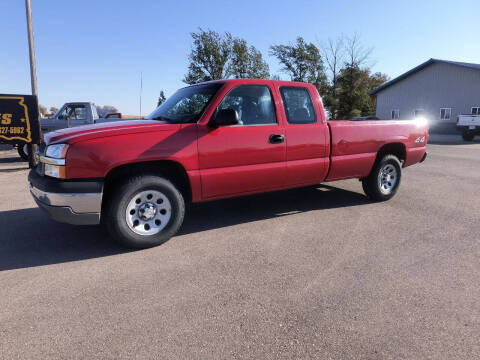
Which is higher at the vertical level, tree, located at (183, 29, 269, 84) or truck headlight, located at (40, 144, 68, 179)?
tree, located at (183, 29, 269, 84)

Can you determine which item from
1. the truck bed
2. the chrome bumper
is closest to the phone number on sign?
the chrome bumper

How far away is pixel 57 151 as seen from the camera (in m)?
3.35

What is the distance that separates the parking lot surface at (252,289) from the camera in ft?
7.07

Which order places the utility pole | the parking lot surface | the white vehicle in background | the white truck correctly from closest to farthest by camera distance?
1. the parking lot surface
2. the utility pole
3. the white truck
4. the white vehicle in background

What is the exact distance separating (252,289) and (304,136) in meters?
2.45

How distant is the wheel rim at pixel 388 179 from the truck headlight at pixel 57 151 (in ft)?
15.8

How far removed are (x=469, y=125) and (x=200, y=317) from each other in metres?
23.7

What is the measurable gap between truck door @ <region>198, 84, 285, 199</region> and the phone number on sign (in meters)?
8.12

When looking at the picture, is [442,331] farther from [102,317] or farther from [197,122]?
[197,122]

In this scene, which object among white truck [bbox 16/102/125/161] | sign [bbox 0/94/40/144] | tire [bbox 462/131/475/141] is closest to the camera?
sign [bbox 0/94/40/144]

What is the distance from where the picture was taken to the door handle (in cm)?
427

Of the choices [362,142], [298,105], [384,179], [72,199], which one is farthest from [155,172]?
[384,179]

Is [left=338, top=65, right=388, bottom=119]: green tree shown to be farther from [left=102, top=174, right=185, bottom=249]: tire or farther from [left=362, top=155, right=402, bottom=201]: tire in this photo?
[left=102, top=174, right=185, bottom=249]: tire

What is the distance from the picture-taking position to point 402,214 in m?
5.04
